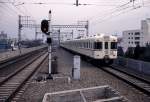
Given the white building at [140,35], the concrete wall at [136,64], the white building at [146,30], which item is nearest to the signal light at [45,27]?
the concrete wall at [136,64]

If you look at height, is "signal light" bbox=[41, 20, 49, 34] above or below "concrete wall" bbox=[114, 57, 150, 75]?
above

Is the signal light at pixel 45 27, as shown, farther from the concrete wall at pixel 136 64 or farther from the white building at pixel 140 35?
the white building at pixel 140 35

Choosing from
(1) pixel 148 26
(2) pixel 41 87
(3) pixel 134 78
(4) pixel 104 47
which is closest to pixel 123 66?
(4) pixel 104 47

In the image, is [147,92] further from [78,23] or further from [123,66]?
[78,23]

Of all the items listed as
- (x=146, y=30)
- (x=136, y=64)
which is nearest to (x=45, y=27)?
(x=136, y=64)

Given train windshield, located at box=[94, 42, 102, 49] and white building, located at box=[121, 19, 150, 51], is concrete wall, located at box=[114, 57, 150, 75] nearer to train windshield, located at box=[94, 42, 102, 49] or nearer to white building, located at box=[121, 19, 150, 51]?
train windshield, located at box=[94, 42, 102, 49]

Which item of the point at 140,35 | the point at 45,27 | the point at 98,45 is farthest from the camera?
the point at 140,35

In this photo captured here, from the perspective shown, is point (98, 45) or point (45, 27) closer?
point (45, 27)

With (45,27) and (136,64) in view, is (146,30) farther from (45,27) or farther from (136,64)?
(45,27)

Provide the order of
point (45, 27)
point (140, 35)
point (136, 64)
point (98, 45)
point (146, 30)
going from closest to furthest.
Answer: point (45, 27)
point (136, 64)
point (98, 45)
point (146, 30)
point (140, 35)

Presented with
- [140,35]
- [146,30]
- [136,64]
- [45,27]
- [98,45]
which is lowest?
[136,64]

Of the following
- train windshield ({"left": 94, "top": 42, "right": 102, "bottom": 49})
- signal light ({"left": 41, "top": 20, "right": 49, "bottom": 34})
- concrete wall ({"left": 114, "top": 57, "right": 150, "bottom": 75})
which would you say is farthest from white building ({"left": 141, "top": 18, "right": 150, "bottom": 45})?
signal light ({"left": 41, "top": 20, "right": 49, "bottom": 34})

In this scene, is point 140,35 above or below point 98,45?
above

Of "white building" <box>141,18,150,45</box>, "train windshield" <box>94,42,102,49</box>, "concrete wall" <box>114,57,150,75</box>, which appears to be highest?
"white building" <box>141,18,150,45</box>
